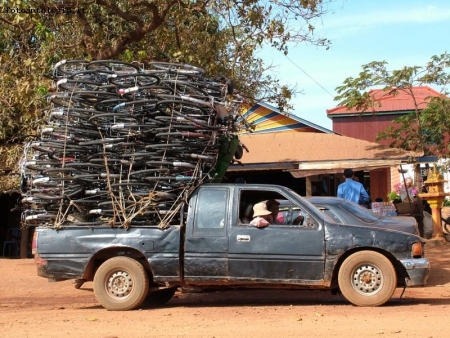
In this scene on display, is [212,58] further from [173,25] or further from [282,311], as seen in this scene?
[282,311]

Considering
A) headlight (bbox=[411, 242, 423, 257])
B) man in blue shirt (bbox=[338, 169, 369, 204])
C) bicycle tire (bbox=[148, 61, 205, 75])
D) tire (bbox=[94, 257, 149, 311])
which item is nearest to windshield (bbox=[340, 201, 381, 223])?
man in blue shirt (bbox=[338, 169, 369, 204])

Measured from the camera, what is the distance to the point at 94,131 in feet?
31.5

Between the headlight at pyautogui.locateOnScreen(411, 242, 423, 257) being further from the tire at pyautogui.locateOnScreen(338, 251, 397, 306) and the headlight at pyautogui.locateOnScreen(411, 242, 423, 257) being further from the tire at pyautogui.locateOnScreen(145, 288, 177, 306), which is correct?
the tire at pyautogui.locateOnScreen(145, 288, 177, 306)

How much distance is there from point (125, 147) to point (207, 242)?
5.55ft

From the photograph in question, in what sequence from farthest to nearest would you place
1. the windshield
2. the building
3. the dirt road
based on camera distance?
the building, the windshield, the dirt road

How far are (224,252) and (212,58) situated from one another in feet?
19.9

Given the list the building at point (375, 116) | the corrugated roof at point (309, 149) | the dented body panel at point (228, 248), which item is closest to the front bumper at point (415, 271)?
the dented body panel at point (228, 248)

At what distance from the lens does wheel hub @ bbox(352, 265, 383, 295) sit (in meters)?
9.01

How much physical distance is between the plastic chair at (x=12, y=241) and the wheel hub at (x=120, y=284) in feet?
42.7

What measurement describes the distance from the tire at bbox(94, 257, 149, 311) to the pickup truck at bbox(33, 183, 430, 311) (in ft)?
0.04

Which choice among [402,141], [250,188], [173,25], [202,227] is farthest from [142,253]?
[402,141]

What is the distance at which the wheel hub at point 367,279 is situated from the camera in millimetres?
9008

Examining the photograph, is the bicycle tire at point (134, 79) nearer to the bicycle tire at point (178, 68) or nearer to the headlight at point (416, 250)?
the bicycle tire at point (178, 68)

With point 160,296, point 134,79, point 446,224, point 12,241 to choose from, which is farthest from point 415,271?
point 12,241
